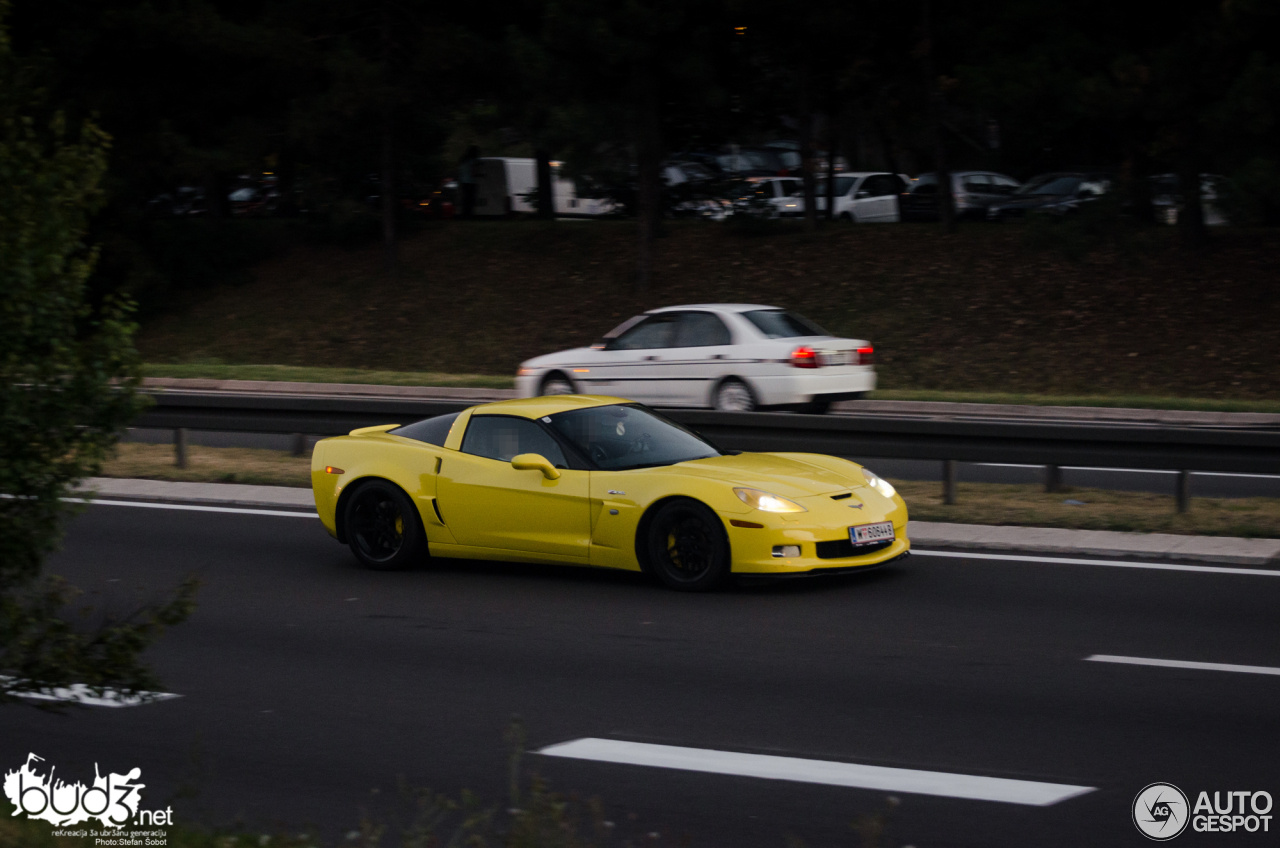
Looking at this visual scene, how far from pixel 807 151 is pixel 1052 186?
807cm

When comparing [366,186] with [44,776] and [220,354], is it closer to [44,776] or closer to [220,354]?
[220,354]

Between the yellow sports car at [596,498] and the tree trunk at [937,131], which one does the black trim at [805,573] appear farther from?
the tree trunk at [937,131]

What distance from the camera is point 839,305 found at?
28578 millimetres

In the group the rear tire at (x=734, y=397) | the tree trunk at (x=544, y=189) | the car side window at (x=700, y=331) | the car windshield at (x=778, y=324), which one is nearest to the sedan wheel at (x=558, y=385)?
the car side window at (x=700, y=331)

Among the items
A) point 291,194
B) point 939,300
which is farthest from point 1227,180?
point 291,194

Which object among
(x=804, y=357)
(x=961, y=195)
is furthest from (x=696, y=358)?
(x=961, y=195)

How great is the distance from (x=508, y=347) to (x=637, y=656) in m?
21.9

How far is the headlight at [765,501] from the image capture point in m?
9.27

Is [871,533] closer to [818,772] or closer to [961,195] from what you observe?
[818,772]

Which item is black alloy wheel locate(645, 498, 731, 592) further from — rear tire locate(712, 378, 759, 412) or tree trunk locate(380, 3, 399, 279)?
tree trunk locate(380, 3, 399, 279)

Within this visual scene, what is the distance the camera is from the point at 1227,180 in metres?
22.8

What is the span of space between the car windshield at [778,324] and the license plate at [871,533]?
8.49 meters

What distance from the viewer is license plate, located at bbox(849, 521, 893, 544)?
9.42m

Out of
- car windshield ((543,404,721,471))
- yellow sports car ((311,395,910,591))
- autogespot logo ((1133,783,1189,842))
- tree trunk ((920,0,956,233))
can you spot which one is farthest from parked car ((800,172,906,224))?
autogespot logo ((1133,783,1189,842))
